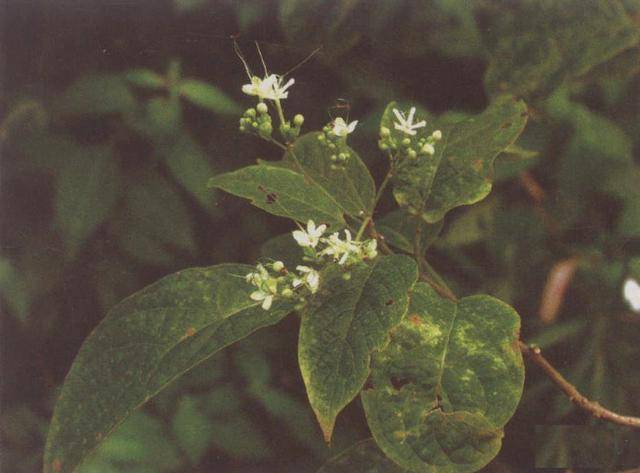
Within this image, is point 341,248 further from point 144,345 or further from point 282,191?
point 144,345

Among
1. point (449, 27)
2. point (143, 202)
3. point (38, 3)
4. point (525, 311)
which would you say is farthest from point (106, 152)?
point (525, 311)

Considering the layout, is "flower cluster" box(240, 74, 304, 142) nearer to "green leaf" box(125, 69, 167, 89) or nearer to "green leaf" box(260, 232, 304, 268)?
"green leaf" box(260, 232, 304, 268)

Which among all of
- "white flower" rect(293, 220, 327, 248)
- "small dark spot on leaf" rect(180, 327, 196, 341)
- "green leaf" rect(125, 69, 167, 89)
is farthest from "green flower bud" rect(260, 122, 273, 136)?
"green leaf" rect(125, 69, 167, 89)

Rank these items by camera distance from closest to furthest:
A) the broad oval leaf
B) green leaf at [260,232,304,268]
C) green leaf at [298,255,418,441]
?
green leaf at [298,255,418,441]
the broad oval leaf
green leaf at [260,232,304,268]

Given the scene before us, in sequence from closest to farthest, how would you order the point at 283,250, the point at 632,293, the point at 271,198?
the point at 271,198 → the point at 283,250 → the point at 632,293

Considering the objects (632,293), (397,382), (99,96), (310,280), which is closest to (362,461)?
(397,382)

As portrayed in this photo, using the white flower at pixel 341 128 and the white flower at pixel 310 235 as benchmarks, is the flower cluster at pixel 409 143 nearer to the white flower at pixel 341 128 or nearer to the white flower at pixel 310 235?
the white flower at pixel 341 128

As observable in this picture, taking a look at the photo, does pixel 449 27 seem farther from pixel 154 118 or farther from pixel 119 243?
pixel 119 243
